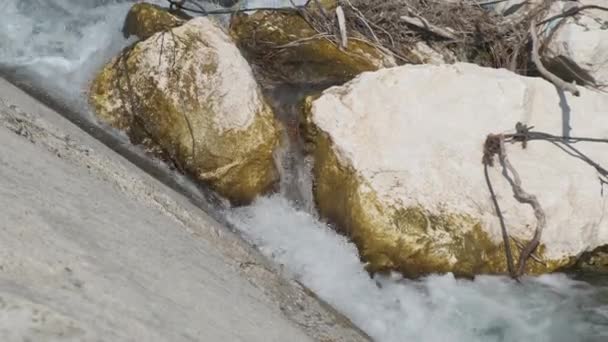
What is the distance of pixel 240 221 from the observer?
4207mm

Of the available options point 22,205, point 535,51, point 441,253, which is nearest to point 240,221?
point 441,253

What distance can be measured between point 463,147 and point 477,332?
122 centimetres

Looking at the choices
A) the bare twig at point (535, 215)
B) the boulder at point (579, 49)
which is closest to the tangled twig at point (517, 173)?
the bare twig at point (535, 215)

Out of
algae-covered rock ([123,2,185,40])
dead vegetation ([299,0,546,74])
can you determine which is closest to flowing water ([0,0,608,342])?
algae-covered rock ([123,2,185,40])

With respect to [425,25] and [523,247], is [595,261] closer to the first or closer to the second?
[523,247]

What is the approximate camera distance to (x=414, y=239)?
A: 13.1 feet

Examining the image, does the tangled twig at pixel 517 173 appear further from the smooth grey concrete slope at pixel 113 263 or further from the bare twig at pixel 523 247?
the smooth grey concrete slope at pixel 113 263

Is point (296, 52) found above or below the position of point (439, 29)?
below

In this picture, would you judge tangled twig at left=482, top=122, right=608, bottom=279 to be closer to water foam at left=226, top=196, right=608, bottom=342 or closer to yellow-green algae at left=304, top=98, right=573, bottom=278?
yellow-green algae at left=304, top=98, right=573, bottom=278

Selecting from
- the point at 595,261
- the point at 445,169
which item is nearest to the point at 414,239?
the point at 445,169

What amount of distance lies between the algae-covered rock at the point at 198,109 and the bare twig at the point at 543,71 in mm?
2031

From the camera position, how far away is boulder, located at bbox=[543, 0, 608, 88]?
17.7 ft

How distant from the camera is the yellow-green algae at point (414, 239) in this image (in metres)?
3.98

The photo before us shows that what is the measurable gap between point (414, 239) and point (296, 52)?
2.11 m
